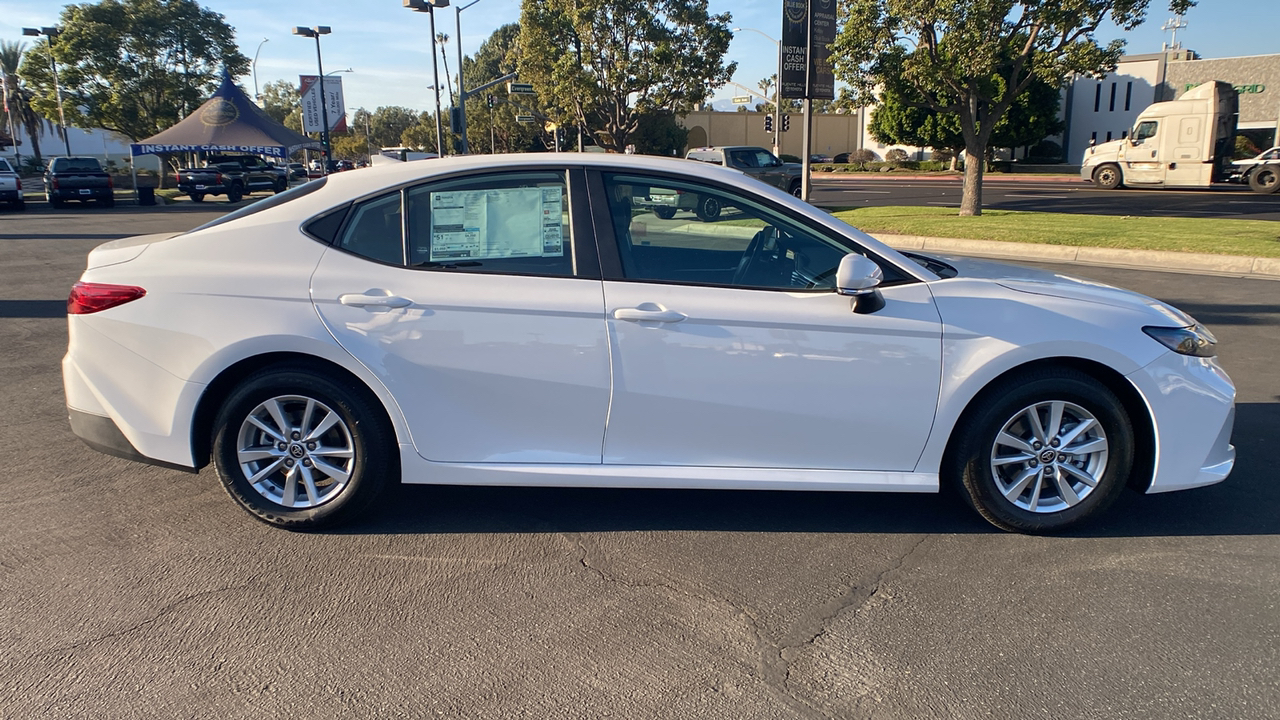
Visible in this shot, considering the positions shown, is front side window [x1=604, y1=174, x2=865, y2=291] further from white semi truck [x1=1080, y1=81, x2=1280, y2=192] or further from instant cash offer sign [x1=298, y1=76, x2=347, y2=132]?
instant cash offer sign [x1=298, y1=76, x2=347, y2=132]

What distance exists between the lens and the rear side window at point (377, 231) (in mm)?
3752

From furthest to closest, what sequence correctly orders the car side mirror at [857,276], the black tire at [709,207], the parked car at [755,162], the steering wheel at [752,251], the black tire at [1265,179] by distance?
the black tire at [1265,179] → the parked car at [755,162] → the black tire at [709,207] → the steering wheel at [752,251] → the car side mirror at [857,276]

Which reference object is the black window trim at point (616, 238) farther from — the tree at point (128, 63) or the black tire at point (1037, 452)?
the tree at point (128, 63)

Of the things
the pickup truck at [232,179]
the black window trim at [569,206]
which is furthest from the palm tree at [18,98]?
the black window trim at [569,206]

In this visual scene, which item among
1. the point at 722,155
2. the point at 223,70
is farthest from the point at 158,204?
the point at 722,155

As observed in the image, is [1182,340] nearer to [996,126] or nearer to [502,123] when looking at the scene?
[996,126]

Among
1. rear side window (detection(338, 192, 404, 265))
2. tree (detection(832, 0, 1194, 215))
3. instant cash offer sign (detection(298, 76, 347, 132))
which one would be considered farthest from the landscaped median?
instant cash offer sign (detection(298, 76, 347, 132))

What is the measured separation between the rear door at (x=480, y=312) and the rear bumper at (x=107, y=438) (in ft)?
3.47

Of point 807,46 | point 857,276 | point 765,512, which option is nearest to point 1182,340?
point 857,276

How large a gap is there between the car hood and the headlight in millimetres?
54

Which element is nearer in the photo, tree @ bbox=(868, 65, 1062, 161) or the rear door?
the rear door

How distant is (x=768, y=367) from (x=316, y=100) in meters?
52.3

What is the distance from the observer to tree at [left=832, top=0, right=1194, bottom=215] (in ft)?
53.4

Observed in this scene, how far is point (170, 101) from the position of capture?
46.8m
